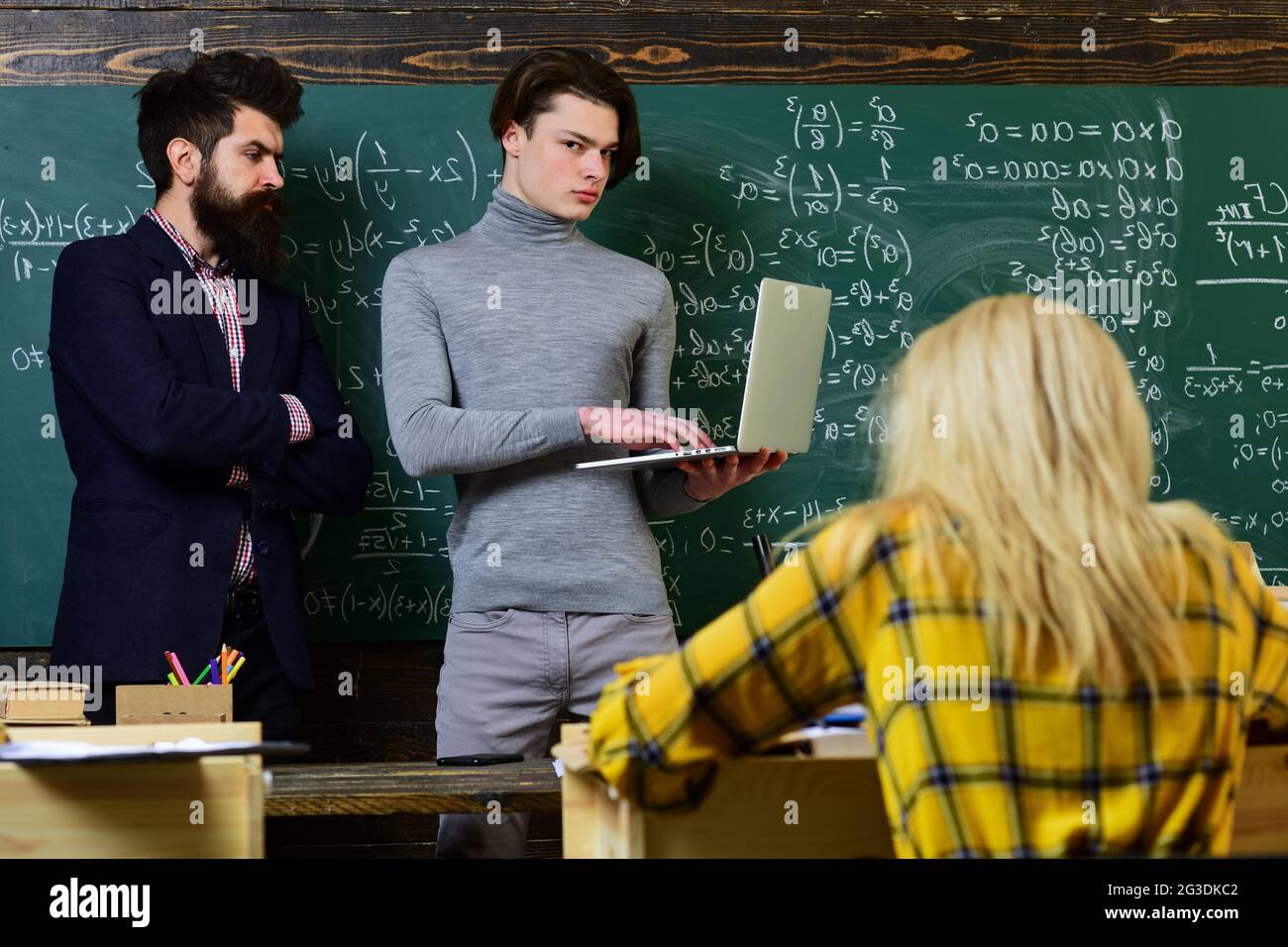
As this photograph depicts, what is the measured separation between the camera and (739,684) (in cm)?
146

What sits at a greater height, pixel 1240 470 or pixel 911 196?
pixel 911 196

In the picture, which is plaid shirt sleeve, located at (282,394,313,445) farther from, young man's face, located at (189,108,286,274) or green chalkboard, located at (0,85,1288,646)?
green chalkboard, located at (0,85,1288,646)

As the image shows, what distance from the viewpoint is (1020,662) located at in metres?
1.37

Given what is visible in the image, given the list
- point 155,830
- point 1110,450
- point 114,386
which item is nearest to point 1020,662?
point 1110,450

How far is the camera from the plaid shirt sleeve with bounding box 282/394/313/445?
2857mm

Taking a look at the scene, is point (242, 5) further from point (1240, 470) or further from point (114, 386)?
point (1240, 470)

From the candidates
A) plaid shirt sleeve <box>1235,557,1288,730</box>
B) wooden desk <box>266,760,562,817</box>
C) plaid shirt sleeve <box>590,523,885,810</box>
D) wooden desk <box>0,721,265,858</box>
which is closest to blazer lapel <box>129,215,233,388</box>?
wooden desk <box>266,760,562,817</box>

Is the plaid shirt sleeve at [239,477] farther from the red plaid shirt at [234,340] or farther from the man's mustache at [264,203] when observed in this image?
the man's mustache at [264,203]

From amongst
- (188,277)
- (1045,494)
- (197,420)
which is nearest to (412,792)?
(1045,494)

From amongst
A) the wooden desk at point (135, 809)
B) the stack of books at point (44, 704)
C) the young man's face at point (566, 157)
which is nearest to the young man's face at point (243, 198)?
the young man's face at point (566, 157)

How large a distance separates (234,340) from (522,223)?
664 mm

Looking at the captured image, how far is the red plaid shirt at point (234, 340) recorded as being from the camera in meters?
2.88

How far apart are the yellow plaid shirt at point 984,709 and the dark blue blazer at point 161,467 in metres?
1.59
